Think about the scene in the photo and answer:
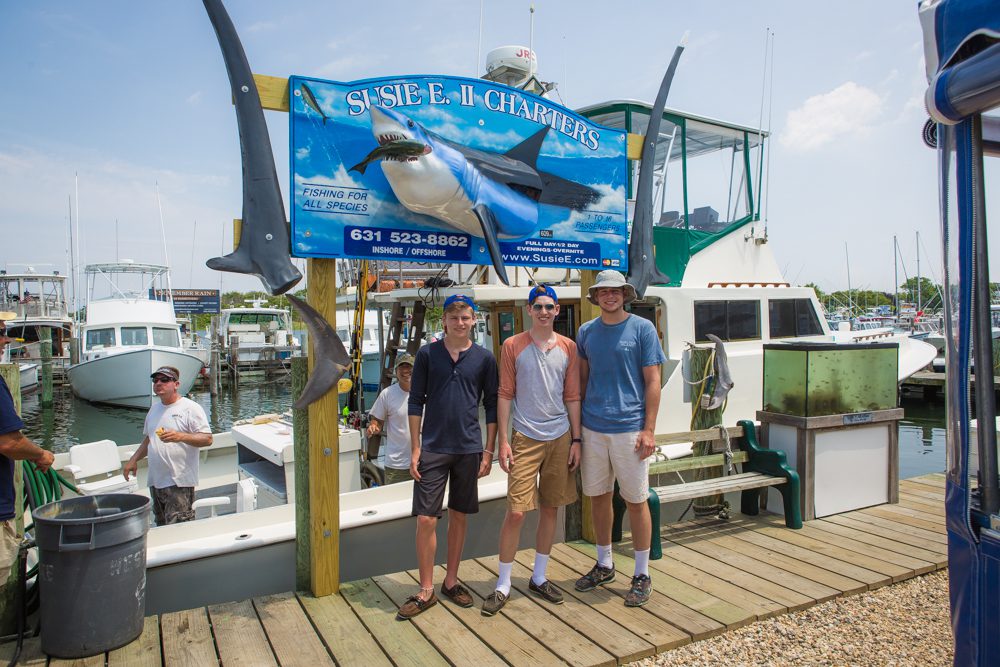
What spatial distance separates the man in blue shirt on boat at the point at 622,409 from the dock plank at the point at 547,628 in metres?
0.46

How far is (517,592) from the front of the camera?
11.8 feet

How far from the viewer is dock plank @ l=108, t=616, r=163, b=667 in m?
2.85

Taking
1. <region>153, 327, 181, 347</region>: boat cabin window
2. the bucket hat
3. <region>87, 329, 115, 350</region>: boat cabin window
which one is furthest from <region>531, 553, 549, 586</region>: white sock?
<region>87, 329, 115, 350</region>: boat cabin window

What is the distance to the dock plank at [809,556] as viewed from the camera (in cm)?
381

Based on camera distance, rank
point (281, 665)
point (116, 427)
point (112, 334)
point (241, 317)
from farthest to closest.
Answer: point (241, 317)
point (112, 334)
point (116, 427)
point (281, 665)

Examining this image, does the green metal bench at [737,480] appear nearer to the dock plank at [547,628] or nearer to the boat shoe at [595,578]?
the boat shoe at [595,578]

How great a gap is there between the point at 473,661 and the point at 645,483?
126cm

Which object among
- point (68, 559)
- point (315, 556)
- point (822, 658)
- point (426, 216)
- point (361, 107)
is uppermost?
point (361, 107)

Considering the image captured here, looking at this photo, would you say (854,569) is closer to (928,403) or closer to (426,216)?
(426,216)

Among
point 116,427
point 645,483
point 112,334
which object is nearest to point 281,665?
point 645,483

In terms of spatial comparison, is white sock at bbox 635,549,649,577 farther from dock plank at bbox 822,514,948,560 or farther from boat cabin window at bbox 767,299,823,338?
boat cabin window at bbox 767,299,823,338

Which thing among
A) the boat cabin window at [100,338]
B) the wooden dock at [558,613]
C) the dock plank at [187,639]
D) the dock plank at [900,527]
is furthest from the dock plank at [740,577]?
the boat cabin window at [100,338]

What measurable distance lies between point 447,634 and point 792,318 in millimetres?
6019

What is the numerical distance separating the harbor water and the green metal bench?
9.44 m
